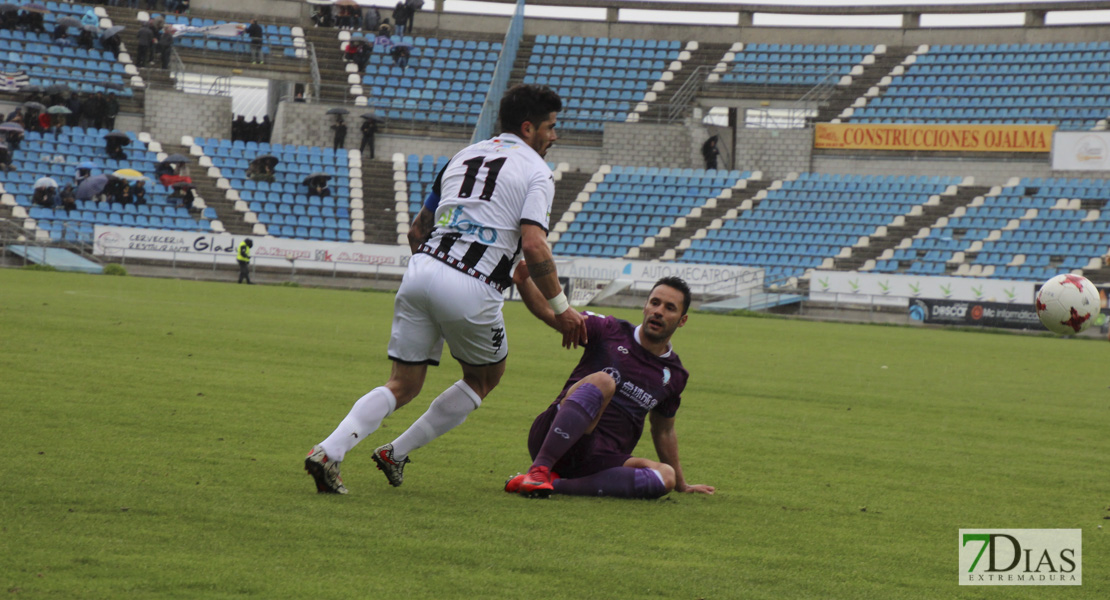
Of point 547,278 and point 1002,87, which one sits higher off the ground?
point 1002,87

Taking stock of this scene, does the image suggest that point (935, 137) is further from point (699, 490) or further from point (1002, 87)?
point (699, 490)

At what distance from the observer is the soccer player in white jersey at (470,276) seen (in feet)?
16.4

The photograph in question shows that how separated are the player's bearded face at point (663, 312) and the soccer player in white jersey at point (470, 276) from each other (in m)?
0.55

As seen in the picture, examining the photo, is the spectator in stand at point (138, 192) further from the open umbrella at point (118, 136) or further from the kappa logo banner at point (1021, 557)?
the kappa logo banner at point (1021, 557)

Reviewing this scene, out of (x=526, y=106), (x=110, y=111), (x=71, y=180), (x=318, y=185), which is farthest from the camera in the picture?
(x=110, y=111)

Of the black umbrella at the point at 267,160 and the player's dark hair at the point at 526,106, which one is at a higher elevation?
the black umbrella at the point at 267,160

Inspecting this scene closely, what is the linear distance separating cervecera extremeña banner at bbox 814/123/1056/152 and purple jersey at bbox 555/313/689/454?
36929 millimetres

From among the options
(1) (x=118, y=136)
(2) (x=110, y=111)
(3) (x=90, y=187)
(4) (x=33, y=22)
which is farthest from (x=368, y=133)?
(4) (x=33, y=22)

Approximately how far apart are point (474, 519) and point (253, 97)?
5404 centimetres

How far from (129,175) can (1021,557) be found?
3523 centimetres

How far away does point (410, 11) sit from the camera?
47.2 m

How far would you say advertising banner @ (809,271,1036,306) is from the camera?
2922cm

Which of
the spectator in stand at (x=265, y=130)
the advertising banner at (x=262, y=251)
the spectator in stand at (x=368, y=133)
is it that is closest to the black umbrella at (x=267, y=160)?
the spectator in stand at (x=368, y=133)

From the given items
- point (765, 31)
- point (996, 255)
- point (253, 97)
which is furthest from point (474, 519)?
point (253, 97)
